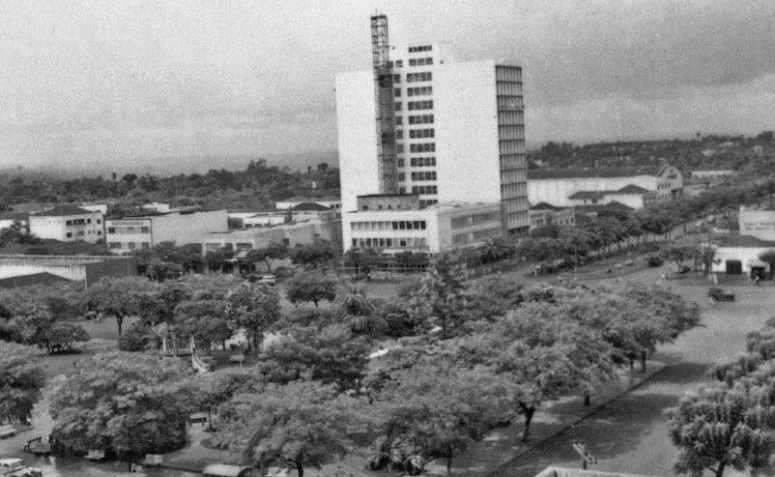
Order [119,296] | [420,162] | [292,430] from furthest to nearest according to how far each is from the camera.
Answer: [420,162]
[119,296]
[292,430]

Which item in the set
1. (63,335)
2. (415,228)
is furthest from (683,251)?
(63,335)

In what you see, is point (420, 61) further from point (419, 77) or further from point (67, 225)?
point (67, 225)

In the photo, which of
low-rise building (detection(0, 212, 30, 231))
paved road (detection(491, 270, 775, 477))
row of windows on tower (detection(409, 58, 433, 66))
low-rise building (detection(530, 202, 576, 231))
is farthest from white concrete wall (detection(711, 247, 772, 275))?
low-rise building (detection(0, 212, 30, 231))

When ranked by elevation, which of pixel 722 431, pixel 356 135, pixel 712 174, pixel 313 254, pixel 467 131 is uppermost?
pixel 356 135

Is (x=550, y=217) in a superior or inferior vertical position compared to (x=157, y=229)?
inferior

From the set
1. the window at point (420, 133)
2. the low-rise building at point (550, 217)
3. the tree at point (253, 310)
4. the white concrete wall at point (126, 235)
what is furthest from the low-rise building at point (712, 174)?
the tree at point (253, 310)

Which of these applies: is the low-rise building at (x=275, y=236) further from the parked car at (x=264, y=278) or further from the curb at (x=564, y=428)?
the curb at (x=564, y=428)

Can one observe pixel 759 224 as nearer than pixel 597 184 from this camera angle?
Yes

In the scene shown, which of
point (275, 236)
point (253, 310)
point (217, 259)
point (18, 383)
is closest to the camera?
point (18, 383)
